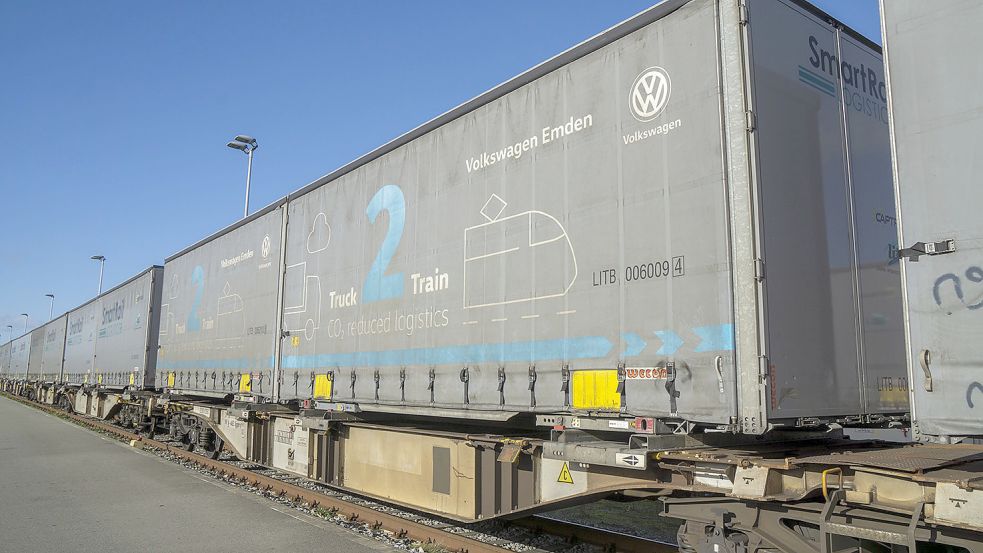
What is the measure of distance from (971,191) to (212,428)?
14297 millimetres

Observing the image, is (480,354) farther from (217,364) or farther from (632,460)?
(217,364)

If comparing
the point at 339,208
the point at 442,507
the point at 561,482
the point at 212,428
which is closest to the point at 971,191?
the point at 561,482

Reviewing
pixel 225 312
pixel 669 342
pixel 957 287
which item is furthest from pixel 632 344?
pixel 225 312

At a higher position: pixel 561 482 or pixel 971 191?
pixel 971 191

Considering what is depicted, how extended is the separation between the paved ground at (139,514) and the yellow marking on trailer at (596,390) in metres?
3.48

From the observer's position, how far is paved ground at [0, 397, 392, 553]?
773 centimetres

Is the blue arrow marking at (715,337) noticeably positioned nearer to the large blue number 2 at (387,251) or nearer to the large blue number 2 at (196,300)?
the large blue number 2 at (387,251)

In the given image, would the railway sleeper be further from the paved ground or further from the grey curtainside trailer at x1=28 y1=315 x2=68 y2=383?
the grey curtainside trailer at x1=28 y1=315 x2=68 y2=383

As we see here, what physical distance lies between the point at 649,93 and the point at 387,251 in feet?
14.5

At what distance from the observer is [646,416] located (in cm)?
502

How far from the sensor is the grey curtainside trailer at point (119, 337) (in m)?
19.1

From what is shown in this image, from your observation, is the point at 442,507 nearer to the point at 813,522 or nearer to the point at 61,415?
the point at 813,522

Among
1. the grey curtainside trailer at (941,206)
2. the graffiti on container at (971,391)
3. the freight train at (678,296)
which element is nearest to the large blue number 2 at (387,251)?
the freight train at (678,296)

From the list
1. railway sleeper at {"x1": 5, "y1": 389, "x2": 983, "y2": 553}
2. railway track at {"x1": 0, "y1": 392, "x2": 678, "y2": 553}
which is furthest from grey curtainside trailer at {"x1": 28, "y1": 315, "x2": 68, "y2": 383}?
railway sleeper at {"x1": 5, "y1": 389, "x2": 983, "y2": 553}
